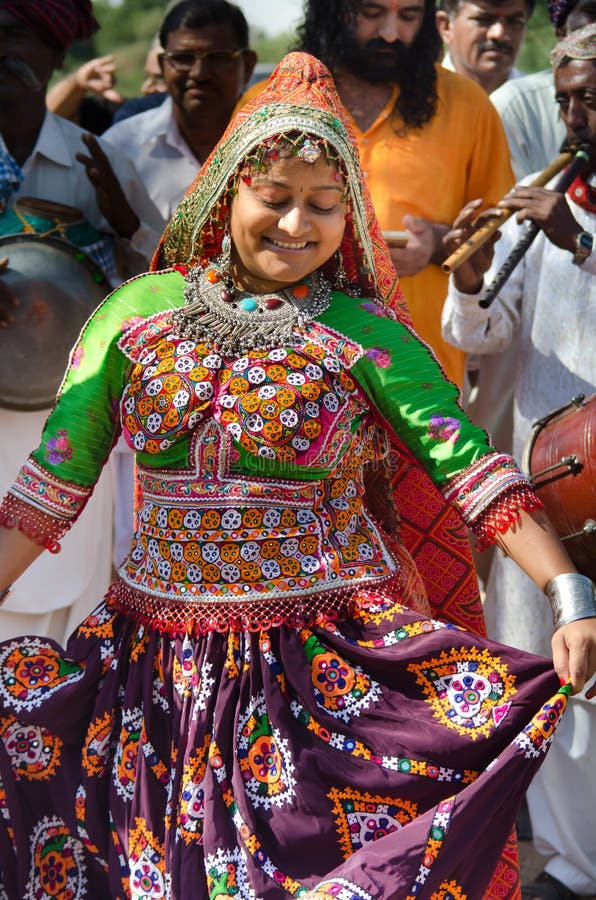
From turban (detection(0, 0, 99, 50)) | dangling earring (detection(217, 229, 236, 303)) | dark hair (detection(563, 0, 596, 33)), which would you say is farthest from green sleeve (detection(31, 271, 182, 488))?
dark hair (detection(563, 0, 596, 33))

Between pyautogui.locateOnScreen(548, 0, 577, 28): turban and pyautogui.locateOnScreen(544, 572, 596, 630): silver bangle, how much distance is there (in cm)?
289

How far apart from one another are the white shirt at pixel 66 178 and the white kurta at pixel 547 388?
114 cm

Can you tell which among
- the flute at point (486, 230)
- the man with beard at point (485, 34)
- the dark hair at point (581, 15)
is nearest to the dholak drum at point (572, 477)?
the flute at point (486, 230)

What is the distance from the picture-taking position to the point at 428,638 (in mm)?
3018

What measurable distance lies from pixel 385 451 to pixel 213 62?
2.64 metres

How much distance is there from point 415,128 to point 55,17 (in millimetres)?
1317

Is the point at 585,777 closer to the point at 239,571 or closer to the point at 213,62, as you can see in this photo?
the point at 239,571

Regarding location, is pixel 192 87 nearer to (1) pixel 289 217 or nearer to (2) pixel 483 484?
(1) pixel 289 217

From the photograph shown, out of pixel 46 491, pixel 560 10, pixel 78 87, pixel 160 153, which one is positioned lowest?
pixel 78 87

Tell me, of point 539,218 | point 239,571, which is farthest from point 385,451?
point 539,218

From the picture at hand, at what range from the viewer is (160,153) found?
18.7ft

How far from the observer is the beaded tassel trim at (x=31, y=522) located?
3203 millimetres

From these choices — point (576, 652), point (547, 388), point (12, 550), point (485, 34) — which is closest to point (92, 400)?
point (12, 550)

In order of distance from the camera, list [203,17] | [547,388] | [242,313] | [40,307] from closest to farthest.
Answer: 1. [242,313]
2. [547,388]
3. [40,307]
4. [203,17]
